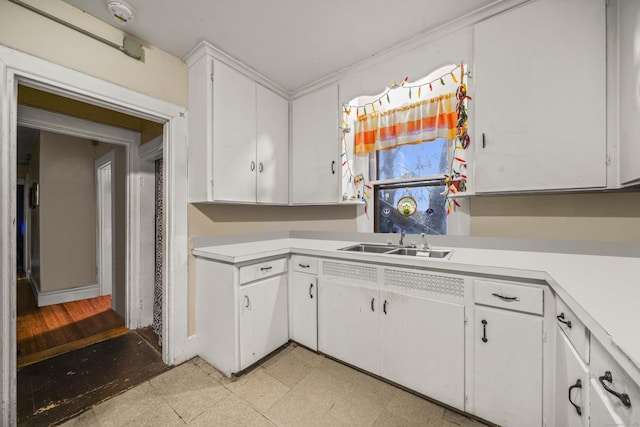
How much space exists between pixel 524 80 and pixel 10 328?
3211mm

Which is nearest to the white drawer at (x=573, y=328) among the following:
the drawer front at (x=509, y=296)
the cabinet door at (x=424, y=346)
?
the drawer front at (x=509, y=296)

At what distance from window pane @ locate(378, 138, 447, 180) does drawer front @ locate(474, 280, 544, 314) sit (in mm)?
1032

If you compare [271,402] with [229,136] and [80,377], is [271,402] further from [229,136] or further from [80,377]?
[229,136]

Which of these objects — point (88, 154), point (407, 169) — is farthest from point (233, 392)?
point (88, 154)

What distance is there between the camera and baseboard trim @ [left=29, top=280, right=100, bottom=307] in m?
3.17

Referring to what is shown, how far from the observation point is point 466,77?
172 cm

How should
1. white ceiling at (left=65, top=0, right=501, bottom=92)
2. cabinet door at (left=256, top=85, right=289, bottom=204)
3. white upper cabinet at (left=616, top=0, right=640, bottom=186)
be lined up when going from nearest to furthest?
white upper cabinet at (left=616, top=0, right=640, bottom=186) < white ceiling at (left=65, top=0, right=501, bottom=92) < cabinet door at (left=256, top=85, right=289, bottom=204)

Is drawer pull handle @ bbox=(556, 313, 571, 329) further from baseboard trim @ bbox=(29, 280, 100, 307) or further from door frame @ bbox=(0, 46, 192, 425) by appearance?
baseboard trim @ bbox=(29, 280, 100, 307)

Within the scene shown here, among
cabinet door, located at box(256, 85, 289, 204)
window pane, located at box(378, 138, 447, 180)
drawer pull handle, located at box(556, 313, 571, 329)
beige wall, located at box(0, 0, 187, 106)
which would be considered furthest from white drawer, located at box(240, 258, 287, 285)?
drawer pull handle, located at box(556, 313, 571, 329)

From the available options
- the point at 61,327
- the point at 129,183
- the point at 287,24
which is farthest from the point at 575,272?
the point at 61,327

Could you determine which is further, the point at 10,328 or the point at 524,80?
the point at 524,80

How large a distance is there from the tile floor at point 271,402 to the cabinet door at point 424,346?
0.38 ft

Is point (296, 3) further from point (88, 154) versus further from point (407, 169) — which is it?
point (88, 154)

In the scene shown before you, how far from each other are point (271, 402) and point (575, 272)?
181cm
